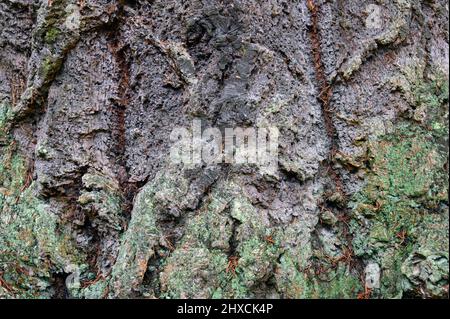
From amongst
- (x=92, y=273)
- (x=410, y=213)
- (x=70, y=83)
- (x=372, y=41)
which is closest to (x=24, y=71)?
(x=70, y=83)

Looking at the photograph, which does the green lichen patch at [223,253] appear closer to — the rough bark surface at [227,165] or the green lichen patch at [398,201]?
the rough bark surface at [227,165]

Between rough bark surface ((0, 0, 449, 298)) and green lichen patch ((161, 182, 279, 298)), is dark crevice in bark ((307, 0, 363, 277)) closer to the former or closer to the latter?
rough bark surface ((0, 0, 449, 298))
